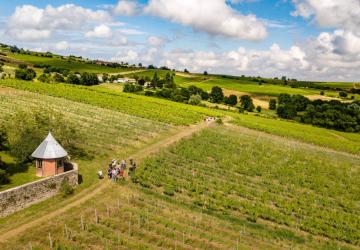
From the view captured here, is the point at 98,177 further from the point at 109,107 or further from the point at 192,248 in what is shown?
the point at 109,107

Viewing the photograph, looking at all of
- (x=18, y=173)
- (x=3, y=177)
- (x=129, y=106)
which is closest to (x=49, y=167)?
(x=18, y=173)

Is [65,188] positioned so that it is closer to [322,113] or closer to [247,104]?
[322,113]

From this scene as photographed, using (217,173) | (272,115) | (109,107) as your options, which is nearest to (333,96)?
(272,115)

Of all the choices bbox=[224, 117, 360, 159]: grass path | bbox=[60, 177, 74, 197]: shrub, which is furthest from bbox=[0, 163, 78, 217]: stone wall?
bbox=[224, 117, 360, 159]: grass path

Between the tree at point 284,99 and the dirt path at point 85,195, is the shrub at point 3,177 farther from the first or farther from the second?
the tree at point 284,99

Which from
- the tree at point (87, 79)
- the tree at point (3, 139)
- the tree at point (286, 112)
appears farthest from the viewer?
the tree at point (87, 79)

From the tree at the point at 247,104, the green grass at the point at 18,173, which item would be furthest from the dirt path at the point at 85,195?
the tree at the point at 247,104

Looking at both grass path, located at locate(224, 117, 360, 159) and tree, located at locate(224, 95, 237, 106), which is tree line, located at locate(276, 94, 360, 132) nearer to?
tree, located at locate(224, 95, 237, 106)
